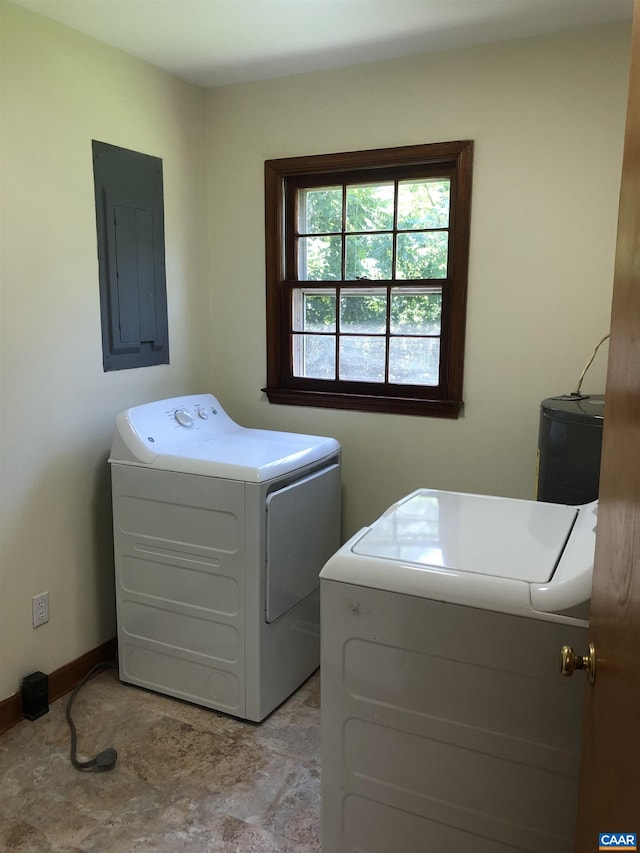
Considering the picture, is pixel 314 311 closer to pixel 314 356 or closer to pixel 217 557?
pixel 314 356

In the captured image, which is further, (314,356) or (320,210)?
(314,356)

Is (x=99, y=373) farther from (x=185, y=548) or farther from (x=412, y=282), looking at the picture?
(x=412, y=282)

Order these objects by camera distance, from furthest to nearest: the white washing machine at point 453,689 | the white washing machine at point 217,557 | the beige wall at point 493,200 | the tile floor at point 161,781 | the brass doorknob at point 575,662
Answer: the beige wall at point 493,200 < the white washing machine at point 217,557 < the tile floor at point 161,781 < the white washing machine at point 453,689 < the brass doorknob at point 575,662

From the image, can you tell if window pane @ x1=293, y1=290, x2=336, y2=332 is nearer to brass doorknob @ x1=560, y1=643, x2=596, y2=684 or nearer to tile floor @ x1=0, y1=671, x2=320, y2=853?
tile floor @ x1=0, y1=671, x2=320, y2=853

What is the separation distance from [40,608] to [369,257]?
1.96 meters

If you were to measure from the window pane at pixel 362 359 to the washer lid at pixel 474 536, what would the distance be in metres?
1.17

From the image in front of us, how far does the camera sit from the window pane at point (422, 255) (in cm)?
275

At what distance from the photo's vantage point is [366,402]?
2.89 metres

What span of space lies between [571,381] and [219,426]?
4.80 ft

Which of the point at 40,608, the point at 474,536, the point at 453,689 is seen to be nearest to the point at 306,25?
the point at 474,536

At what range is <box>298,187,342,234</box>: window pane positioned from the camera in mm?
2930

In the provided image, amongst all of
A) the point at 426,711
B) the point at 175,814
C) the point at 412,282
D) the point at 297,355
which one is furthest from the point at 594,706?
the point at 297,355

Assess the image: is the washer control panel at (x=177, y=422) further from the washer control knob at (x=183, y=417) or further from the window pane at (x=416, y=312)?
the window pane at (x=416, y=312)

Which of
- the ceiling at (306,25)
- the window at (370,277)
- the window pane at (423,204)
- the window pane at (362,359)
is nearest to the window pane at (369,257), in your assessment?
the window at (370,277)
